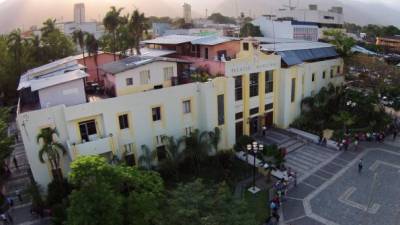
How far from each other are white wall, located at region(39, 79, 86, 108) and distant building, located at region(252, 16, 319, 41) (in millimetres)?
51043

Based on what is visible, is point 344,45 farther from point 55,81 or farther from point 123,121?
point 55,81

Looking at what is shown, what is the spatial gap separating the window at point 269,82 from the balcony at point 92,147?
1719 cm

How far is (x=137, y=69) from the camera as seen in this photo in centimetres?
2495

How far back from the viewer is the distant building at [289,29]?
67.1 m

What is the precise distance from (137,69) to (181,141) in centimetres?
691

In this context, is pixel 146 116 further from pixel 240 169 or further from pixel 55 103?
pixel 240 169

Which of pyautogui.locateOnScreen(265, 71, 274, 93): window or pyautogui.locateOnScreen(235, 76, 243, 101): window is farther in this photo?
pyautogui.locateOnScreen(265, 71, 274, 93): window

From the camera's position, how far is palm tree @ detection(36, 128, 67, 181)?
2070 centimetres

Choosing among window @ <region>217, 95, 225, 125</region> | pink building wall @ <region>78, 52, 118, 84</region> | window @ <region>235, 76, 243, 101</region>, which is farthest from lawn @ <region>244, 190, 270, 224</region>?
pink building wall @ <region>78, 52, 118, 84</region>

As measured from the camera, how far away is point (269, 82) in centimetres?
3231

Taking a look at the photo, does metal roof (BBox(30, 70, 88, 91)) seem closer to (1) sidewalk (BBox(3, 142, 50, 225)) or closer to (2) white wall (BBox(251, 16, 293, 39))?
(1) sidewalk (BBox(3, 142, 50, 225))

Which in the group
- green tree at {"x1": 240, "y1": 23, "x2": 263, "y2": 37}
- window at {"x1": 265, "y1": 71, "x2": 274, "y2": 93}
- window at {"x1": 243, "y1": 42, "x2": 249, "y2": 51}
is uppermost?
green tree at {"x1": 240, "y1": 23, "x2": 263, "y2": 37}

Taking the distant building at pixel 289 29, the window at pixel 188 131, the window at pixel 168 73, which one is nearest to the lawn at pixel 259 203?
the window at pixel 188 131

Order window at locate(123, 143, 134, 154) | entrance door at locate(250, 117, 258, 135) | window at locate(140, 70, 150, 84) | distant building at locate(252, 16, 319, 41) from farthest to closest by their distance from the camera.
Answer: distant building at locate(252, 16, 319, 41) < entrance door at locate(250, 117, 258, 135) < window at locate(140, 70, 150, 84) < window at locate(123, 143, 134, 154)
